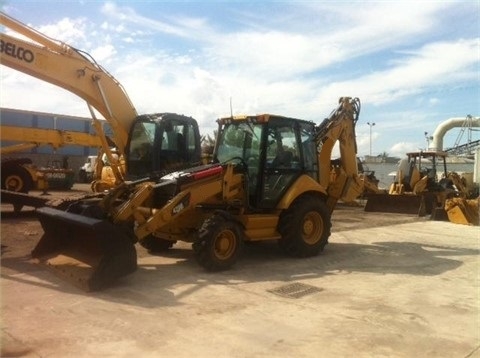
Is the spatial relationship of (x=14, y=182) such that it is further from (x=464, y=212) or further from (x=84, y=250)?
(x=464, y=212)

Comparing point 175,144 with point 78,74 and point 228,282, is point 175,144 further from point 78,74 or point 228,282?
point 228,282

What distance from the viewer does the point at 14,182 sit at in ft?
52.0

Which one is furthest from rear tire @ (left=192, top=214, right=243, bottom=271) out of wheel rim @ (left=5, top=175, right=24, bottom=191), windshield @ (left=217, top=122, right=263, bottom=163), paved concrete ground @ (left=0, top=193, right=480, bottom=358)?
wheel rim @ (left=5, top=175, right=24, bottom=191)

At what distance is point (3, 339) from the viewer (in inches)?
164

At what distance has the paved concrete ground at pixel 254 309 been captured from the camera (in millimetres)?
4254

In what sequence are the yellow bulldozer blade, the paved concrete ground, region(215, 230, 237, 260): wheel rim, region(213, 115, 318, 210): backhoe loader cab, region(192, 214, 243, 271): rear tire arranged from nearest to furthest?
the paved concrete ground → region(192, 214, 243, 271): rear tire → region(215, 230, 237, 260): wheel rim → region(213, 115, 318, 210): backhoe loader cab → the yellow bulldozer blade

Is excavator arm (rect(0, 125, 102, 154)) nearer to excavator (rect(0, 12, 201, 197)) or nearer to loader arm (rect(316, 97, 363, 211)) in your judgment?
excavator (rect(0, 12, 201, 197))

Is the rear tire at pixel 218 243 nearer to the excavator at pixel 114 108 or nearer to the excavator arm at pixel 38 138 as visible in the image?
the excavator at pixel 114 108

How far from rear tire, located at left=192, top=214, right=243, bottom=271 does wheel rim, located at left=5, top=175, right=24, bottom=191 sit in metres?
11.1

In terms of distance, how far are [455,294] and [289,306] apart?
238 centimetres

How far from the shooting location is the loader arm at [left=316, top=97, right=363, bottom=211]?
30.4 feet

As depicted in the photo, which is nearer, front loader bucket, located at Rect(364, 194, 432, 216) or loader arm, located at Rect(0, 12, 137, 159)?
loader arm, located at Rect(0, 12, 137, 159)

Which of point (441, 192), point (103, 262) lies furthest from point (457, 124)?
point (103, 262)

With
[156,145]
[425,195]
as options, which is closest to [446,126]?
[425,195]
